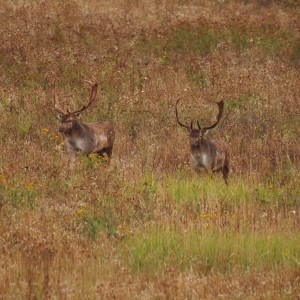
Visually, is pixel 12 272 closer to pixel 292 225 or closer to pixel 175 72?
pixel 292 225

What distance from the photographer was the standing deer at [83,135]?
14.5 m

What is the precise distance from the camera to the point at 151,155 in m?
14.9

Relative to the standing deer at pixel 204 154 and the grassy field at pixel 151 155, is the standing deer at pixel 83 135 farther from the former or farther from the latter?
the standing deer at pixel 204 154

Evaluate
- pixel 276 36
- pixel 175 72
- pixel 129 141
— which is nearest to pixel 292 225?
pixel 129 141

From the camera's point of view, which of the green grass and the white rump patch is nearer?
the green grass

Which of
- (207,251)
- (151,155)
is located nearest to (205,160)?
(151,155)

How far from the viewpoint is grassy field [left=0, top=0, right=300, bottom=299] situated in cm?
927

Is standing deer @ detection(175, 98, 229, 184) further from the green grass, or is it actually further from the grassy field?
the green grass

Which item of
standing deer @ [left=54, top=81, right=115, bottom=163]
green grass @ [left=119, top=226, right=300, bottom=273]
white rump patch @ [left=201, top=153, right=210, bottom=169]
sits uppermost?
standing deer @ [left=54, top=81, right=115, bottom=163]

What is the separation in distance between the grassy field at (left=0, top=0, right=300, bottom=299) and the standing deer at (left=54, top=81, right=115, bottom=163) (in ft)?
0.80

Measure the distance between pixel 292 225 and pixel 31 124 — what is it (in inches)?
281

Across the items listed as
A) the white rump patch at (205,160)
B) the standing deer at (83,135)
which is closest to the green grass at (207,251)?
the white rump patch at (205,160)

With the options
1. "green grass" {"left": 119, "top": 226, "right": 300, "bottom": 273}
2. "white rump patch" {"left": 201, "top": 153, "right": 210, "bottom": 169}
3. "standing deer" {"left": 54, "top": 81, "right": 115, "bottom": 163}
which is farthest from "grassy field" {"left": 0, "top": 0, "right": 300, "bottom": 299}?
"white rump patch" {"left": 201, "top": 153, "right": 210, "bottom": 169}

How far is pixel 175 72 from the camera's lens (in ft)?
65.7
